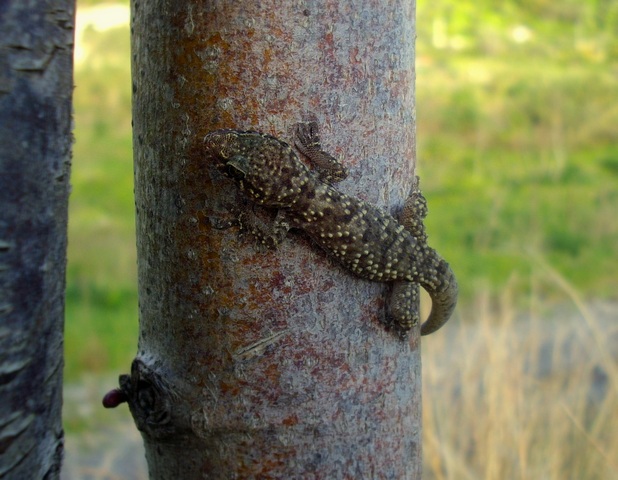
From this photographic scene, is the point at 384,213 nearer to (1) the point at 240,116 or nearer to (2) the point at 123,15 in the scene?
(1) the point at 240,116

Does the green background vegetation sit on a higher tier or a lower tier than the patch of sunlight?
lower

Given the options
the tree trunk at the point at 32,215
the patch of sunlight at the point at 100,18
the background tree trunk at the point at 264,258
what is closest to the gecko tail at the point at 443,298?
the background tree trunk at the point at 264,258

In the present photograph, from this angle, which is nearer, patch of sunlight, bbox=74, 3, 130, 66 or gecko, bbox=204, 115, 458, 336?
gecko, bbox=204, 115, 458, 336

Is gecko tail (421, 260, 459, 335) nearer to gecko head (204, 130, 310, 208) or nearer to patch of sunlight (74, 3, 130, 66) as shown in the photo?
gecko head (204, 130, 310, 208)

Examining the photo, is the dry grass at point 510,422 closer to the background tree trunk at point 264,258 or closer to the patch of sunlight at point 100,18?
the background tree trunk at point 264,258

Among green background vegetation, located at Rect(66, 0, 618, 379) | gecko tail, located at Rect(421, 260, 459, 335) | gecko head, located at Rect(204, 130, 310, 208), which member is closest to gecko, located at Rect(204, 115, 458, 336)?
gecko head, located at Rect(204, 130, 310, 208)

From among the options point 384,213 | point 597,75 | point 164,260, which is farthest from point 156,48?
point 597,75

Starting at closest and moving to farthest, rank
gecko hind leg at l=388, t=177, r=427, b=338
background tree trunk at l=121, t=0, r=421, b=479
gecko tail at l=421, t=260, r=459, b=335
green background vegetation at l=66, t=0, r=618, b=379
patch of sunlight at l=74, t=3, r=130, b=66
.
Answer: background tree trunk at l=121, t=0, r=421, b=479
gecko hind leg at l=388, t=177, r=427, b=338
gecko tail at l=421, t=260, r=459, b=335
green background vegetation at l=66, t=0, r=618, b=379
patch of sunlight at l=74, t=3, r=130, b=66
